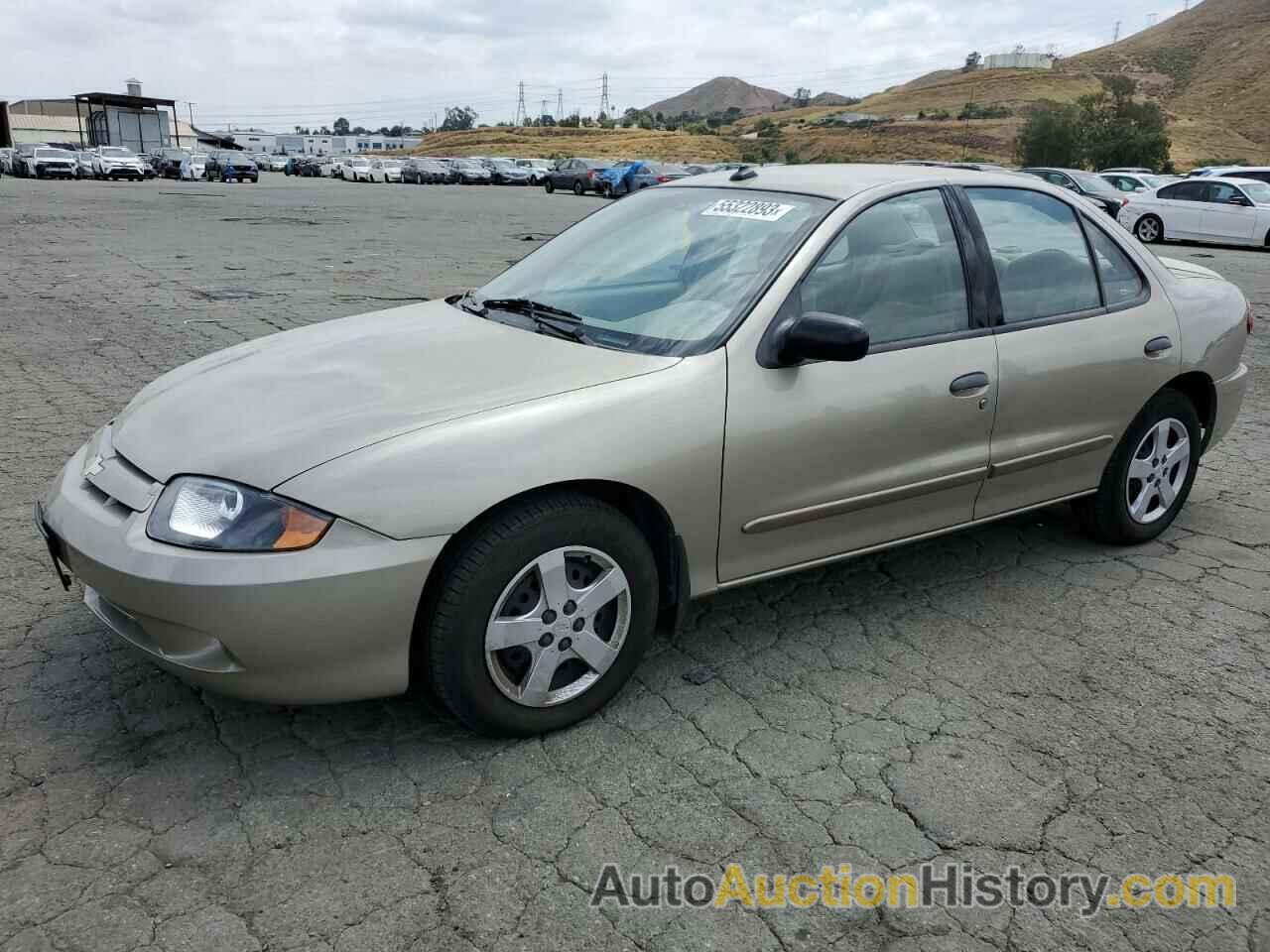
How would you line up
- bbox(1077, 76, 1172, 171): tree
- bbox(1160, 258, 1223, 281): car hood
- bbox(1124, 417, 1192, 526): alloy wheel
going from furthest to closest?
1. bbox(1077, 76, 1172, 171): tree
2. bbox(1160, 258, 1223, 281): car hood
3. bbox(1124, 417, 1192, 526): alloy wheel

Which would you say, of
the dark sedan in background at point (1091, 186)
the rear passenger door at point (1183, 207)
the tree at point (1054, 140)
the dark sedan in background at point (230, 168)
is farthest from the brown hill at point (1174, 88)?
the rear passenger door at point (1183, 207)

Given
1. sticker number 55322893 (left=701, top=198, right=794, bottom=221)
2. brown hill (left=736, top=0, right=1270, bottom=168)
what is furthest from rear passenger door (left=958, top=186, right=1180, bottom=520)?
brown hill (left=736, top=0, right=1270, bottom=168)

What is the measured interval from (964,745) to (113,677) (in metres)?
2.66

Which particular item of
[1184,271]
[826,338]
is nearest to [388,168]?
[1184,271]

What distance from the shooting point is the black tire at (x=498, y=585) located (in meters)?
2.77

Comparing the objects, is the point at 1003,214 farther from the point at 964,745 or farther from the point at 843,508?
the point at 964,745

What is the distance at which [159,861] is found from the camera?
8.28 feet

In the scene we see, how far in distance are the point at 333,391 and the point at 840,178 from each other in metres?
1.98

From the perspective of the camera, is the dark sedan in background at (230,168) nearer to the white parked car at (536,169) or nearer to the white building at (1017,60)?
the white parked car at (536,169)

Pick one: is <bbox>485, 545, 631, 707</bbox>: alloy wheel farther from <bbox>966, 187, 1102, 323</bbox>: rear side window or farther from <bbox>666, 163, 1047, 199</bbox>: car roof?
<bbox>966, 187, 1102, 323</bbox>: rear side window

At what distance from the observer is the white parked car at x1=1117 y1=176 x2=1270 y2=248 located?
20125mm

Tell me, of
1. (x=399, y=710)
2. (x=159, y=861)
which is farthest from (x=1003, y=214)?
(x=159, y=861)

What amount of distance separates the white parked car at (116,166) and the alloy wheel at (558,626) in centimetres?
5194

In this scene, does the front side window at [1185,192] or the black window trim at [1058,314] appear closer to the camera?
the black window trim at [1058,314]
